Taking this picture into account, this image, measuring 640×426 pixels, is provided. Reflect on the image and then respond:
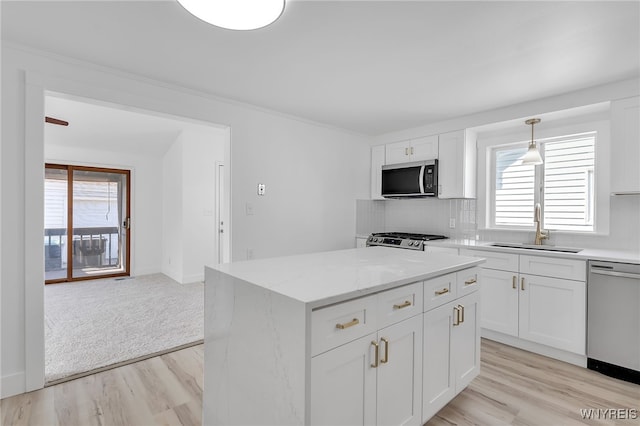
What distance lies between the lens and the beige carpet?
8.52 feet

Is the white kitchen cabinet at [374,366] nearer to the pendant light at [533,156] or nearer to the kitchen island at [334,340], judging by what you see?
the kitchen island at [334,340]

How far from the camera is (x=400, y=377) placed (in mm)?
1497

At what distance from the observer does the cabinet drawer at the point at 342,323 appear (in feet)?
3.74

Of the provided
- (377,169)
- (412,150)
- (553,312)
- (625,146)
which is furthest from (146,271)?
(625,146)

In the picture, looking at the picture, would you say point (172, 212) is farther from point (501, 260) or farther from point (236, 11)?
point (501, 260)

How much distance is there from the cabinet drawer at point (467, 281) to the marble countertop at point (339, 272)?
Result: 0.18 feet

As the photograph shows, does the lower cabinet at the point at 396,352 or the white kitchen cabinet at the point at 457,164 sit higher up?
the white kitchen cabinet at the point at 457,164

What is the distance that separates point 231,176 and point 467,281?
2.29 metres

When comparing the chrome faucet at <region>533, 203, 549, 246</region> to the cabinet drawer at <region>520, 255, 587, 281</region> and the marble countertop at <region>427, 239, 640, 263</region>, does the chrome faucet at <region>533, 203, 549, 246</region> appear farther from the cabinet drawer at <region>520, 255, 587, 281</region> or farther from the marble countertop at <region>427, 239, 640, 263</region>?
the cabinet drawer at <region>520, 255, 587, 281</region>

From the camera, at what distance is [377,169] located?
14.6 feet

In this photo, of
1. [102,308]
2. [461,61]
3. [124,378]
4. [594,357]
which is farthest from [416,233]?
[102,308]

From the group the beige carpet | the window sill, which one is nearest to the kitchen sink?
the window sill

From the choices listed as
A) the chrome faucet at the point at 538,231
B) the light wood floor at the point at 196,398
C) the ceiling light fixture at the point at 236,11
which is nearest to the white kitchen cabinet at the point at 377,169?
the chrome faucet at the point at 538,231

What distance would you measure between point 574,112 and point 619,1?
5.01 ft
